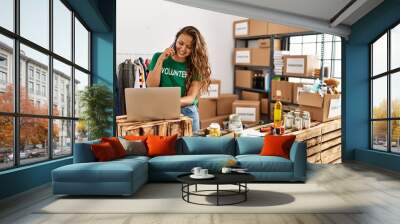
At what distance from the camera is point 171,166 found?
20.1 ft

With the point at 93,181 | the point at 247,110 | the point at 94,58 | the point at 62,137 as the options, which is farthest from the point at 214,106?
the point at 93,181

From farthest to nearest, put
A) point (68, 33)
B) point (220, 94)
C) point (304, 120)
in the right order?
point (220, 94), point (304, 120), point (68, 33)

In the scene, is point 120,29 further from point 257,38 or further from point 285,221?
point 285,221

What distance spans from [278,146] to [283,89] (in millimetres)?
4464

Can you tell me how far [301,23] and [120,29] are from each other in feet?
13.8

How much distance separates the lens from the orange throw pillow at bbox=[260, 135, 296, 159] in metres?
6.50

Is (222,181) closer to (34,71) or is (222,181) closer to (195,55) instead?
(34,71)

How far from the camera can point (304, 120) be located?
9.34m

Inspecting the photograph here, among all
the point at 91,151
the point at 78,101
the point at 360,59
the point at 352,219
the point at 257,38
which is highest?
the point at 257,38

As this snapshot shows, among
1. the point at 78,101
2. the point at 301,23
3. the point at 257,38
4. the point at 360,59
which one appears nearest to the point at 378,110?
the point at 360,59

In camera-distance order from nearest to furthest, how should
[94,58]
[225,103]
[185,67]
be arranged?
1. [94,58]
2. [185,67]
3. [225,103]

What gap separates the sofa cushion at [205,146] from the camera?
6.79m

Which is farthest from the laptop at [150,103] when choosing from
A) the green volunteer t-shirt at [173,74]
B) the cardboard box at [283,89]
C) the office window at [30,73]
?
the cardboard box at [283,89]

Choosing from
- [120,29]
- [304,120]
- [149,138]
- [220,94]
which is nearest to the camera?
[149,138]
